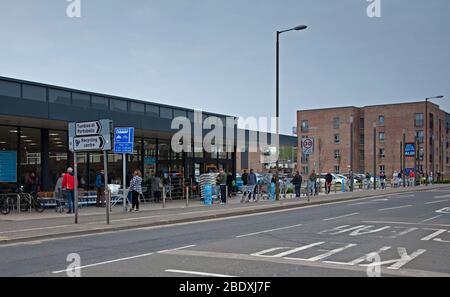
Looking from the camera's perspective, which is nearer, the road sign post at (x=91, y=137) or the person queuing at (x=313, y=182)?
the road sign post at (x=91, y=137)

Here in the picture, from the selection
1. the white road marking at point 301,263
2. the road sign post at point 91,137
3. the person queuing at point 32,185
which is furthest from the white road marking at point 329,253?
the person queuing at point 32,185

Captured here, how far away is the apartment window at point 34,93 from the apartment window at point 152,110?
6988 millimetres

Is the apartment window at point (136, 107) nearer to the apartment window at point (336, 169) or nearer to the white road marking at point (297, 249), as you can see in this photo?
the white road marking at point (297, 249)

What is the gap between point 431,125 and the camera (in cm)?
8700

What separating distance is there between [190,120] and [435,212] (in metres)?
14.7

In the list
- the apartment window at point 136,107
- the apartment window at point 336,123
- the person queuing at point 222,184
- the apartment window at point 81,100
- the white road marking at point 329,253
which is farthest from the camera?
the apartment window at point 336,123

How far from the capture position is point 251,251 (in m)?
11.4

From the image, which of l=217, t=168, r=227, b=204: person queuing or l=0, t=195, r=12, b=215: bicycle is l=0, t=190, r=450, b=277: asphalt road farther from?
l=217, t=168, r=227, b=204: person queuing

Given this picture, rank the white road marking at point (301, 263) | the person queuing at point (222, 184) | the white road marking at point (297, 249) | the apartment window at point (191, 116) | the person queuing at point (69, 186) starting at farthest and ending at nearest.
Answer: the apartment window at point (191, 116) < the person queuing at point (222, 184) < the person queuing at point (69, 186) < the white road marking at point (297, 249) < the white road marking at point (301, 263)

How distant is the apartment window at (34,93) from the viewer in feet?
73.6

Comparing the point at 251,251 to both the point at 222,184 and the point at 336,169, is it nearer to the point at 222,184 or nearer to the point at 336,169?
the point at 222,184

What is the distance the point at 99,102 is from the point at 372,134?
235ft
